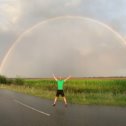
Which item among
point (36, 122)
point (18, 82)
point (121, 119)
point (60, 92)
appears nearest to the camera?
point (36, 122)

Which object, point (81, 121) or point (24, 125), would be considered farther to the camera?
point (81, 121)

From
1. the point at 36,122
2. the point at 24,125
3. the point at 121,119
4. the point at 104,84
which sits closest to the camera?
the point at 24,125

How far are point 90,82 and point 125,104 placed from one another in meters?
35.5

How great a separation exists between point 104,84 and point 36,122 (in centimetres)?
4154

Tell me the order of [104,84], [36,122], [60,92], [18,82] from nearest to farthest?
[36,122] → [60,92] → [104,84] → [18,82]

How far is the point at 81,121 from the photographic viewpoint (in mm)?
14109

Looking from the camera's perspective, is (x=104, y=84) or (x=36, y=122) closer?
(x=36, y=122)

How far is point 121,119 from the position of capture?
14.8 meters

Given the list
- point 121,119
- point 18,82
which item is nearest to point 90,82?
point 18,82

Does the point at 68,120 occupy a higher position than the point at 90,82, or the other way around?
the point at 90,82

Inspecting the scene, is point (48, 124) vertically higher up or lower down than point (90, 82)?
lower down

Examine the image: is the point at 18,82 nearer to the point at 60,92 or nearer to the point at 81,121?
the point at 60,92

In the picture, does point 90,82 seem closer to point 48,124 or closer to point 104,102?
point 104,102

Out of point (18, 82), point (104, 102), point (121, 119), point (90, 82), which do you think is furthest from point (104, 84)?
point (121, 119)
